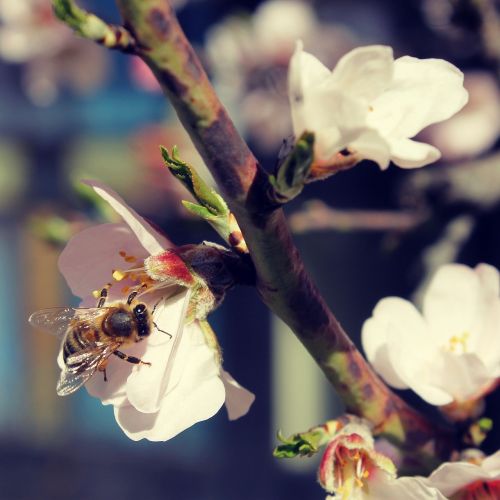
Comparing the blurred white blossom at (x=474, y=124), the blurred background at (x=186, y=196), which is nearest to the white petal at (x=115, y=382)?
the blurred background at (x=186, y=196)

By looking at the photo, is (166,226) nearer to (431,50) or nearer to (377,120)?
(431,50)

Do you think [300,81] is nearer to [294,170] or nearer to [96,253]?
[294,170]

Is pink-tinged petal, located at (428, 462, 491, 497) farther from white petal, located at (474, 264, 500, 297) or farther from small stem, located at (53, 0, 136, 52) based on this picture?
small stem, located at (53, 0, 136, 52)

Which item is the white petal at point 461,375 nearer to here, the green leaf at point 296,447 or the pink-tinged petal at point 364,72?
the green leaf at point 296,447

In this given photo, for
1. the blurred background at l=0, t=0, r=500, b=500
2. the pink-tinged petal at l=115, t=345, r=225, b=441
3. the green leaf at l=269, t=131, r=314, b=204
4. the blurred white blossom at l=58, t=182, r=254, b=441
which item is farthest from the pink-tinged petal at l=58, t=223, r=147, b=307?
the blurred background at l=0, t=0, r=500, b=500

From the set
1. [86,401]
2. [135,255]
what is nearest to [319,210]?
[135,255]
